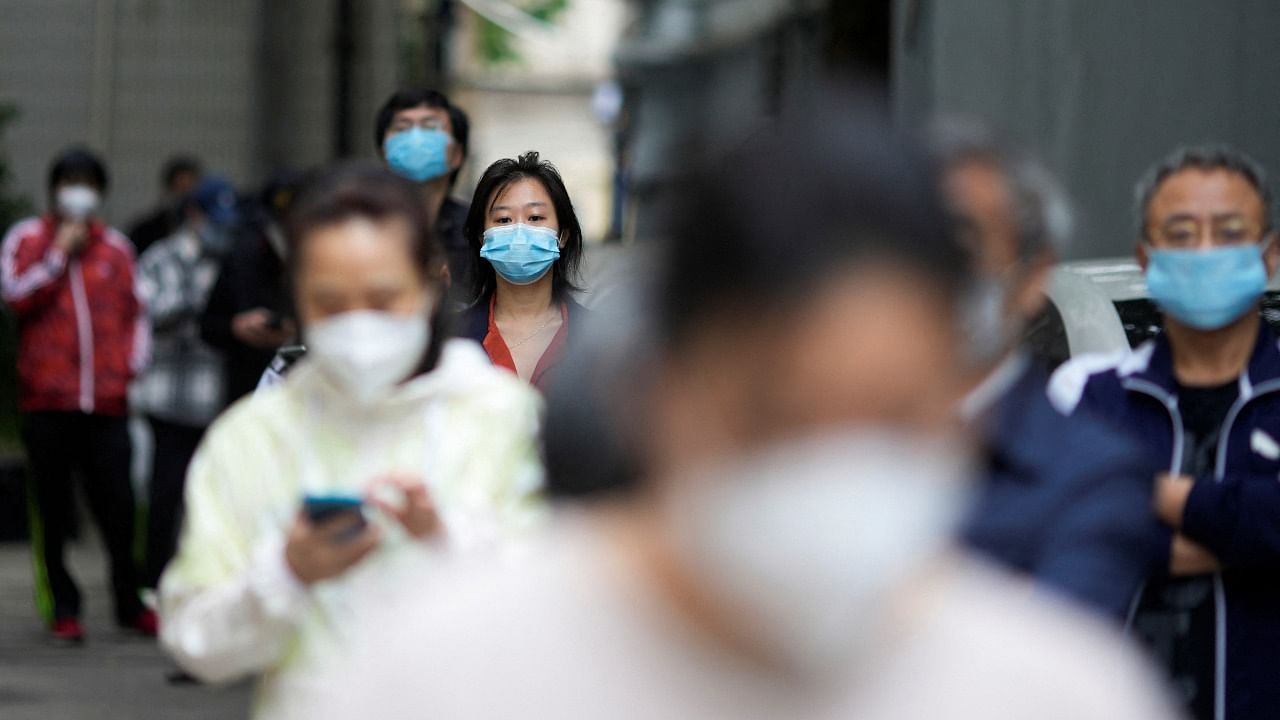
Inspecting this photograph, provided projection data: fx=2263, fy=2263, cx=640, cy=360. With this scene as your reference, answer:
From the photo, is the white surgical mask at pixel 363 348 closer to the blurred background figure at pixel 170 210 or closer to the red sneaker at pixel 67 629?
the red sneaker at pixel 67 629

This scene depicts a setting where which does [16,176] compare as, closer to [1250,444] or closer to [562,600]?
[1250,444]

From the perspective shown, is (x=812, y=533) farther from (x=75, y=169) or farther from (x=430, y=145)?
(x=75, y=169)

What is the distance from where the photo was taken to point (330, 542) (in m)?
2.99

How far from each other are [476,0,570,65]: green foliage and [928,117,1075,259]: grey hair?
46.6 meters

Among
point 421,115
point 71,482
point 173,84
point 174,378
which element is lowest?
point 71,482

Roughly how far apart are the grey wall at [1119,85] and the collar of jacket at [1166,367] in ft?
17.2

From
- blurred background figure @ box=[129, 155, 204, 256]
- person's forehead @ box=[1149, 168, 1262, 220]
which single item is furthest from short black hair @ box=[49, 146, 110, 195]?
person's forehead @ box=[1149, 168, 1262, 220]

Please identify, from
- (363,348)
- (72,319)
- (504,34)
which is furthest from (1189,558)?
(504,34)

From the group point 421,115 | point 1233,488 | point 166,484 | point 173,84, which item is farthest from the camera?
point 173,84

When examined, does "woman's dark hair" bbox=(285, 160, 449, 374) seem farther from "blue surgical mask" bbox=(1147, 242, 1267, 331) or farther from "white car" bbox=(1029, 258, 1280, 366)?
"white car" bbox=(1029, 258, 1280, 366)

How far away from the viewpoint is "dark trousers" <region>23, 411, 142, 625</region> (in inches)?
360

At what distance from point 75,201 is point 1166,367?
6.24 metres

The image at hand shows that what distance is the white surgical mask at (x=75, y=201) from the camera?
9.32 meters

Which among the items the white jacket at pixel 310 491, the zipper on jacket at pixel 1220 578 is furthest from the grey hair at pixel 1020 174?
the zipper on jacket at pixel 1220 578
